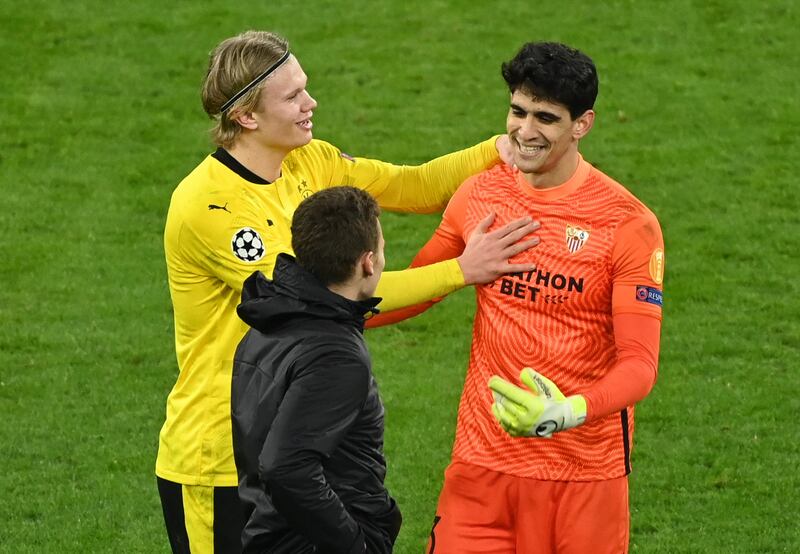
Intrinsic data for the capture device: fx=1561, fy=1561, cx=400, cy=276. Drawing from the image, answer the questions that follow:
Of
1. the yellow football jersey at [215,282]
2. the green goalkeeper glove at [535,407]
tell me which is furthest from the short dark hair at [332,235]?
the yellow football jersey at [215,282]

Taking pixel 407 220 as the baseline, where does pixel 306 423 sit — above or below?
above

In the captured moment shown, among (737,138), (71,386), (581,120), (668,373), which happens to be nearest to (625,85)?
(737,138)

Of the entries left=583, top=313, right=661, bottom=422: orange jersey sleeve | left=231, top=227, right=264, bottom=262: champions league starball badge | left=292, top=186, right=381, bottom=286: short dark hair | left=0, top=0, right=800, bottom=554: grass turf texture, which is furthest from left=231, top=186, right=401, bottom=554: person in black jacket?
left=0, top=0, right=800, bottom=554: grass turf texture

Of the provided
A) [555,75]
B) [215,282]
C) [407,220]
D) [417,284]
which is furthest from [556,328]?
[407,220]

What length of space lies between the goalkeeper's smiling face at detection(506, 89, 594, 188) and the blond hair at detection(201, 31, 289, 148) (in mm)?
1022

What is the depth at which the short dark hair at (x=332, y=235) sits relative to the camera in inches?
206

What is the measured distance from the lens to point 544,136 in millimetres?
6141

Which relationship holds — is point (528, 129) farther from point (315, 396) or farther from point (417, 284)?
point (315, 396)

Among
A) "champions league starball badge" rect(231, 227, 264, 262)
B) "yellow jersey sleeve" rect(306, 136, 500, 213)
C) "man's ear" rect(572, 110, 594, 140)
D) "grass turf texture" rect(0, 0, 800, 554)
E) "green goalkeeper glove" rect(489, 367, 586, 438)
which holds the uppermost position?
"man's ear" rect(572, 110, 594, 140)

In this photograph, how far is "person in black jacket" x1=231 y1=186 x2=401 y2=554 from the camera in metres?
5.02

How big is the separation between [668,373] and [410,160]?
14.1 ft

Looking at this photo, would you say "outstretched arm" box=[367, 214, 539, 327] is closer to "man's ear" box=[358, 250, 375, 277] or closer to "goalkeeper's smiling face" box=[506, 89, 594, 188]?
"goalkeeper's smiling face" box=[506, 89, 594, 188]

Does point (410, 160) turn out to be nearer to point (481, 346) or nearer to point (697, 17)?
point (697, 17)

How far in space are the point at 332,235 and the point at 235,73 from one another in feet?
4.56
